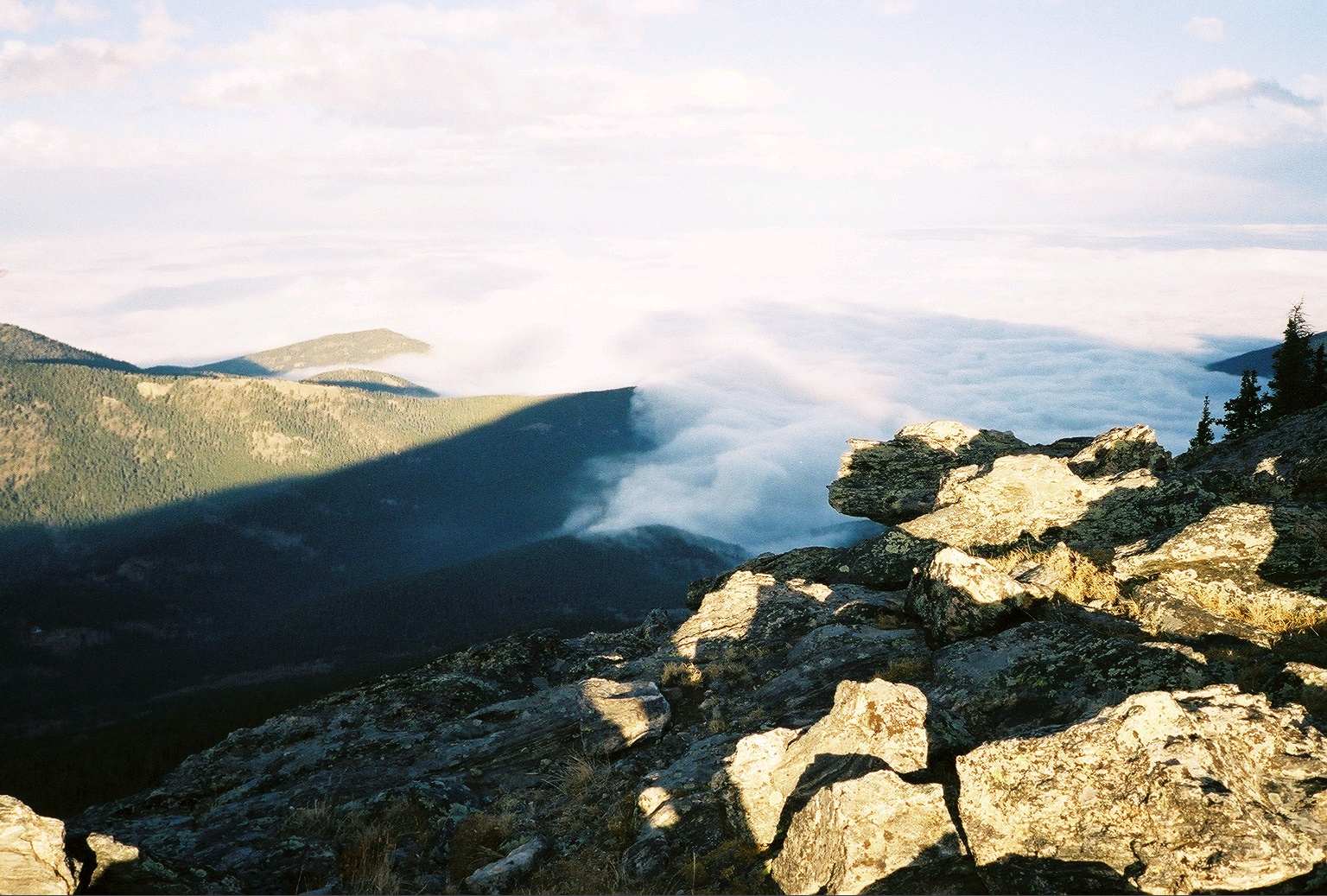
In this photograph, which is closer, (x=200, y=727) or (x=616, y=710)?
(x=616, y=710)

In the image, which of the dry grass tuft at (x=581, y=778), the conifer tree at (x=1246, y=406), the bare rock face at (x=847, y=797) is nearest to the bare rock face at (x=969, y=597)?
the bare rock face at (x=847, y=797)

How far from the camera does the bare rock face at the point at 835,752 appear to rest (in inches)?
472

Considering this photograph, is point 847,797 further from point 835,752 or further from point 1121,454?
point 1121,454

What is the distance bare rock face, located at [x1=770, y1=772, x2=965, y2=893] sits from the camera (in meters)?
9.70

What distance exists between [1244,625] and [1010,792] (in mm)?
8508

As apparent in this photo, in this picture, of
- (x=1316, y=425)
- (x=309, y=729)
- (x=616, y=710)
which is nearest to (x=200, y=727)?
(x=309, y=729)

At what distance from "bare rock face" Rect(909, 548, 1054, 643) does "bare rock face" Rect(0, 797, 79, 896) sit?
16603mm

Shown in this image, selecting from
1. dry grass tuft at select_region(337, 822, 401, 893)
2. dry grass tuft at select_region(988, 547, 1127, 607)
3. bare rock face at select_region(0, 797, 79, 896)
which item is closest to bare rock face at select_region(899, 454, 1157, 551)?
dry grass tuft at select_region(988, 547, 1127, 607)

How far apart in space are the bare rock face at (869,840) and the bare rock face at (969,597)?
25.5ft

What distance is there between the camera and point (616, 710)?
19812 millimetres

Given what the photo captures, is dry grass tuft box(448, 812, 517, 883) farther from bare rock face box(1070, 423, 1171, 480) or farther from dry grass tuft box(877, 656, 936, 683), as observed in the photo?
bare rock face box(1070, 423, 1171, 480)

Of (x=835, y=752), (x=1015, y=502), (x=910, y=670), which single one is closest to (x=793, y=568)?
(x=1015, y=502)

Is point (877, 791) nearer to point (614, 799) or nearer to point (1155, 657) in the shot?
point (1155, 657)

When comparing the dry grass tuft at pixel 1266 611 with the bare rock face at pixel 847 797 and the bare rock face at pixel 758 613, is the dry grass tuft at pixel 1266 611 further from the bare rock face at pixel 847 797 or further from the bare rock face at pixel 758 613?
the bare rock face at pixel 758 613
